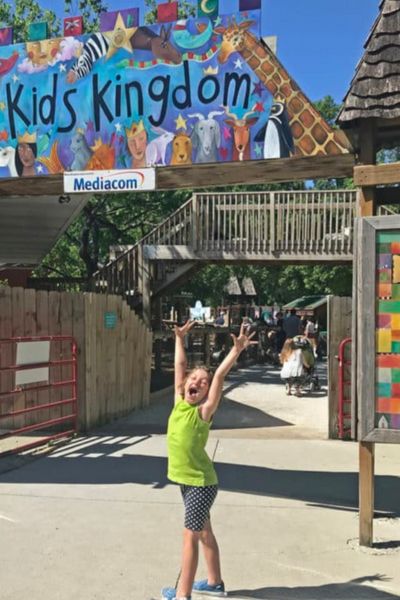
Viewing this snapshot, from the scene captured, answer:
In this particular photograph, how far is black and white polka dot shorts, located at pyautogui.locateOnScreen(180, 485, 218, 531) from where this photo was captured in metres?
3.47

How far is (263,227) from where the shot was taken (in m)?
16.1

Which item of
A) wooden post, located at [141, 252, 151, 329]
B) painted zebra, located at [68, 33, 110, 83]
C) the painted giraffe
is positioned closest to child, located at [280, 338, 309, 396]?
wooden post, located at [141, 252, 151, 329]

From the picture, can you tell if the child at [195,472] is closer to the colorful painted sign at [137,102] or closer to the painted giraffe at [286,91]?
the painted giraffe at [286,91]

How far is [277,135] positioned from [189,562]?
13.9 ft

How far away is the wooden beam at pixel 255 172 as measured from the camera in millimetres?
6012

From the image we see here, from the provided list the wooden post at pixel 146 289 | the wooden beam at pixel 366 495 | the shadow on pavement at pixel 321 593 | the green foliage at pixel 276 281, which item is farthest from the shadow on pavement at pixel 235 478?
the green foliage at pixel 276 281

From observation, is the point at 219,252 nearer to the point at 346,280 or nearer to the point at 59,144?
the point at 59,144

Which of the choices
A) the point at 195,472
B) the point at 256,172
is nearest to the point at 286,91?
the point at 256,172

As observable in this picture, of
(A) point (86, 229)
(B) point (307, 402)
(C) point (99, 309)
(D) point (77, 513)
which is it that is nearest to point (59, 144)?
(C) point (99, 309)

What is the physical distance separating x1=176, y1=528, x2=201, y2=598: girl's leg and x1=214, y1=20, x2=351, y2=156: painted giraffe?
3944mm

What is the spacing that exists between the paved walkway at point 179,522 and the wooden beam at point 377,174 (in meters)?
2.76

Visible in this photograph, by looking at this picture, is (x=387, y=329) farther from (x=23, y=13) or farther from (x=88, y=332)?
(x=23, y=13)

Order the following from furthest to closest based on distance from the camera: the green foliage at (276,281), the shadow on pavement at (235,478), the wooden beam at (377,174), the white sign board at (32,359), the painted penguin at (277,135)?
the green foliage at (276,281)
the white sign board at (32,359)
the painted penguin at (277,135)
the shadow on pavement at (235,478)
the wooden beam at (377,174)

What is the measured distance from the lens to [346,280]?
103 ft
